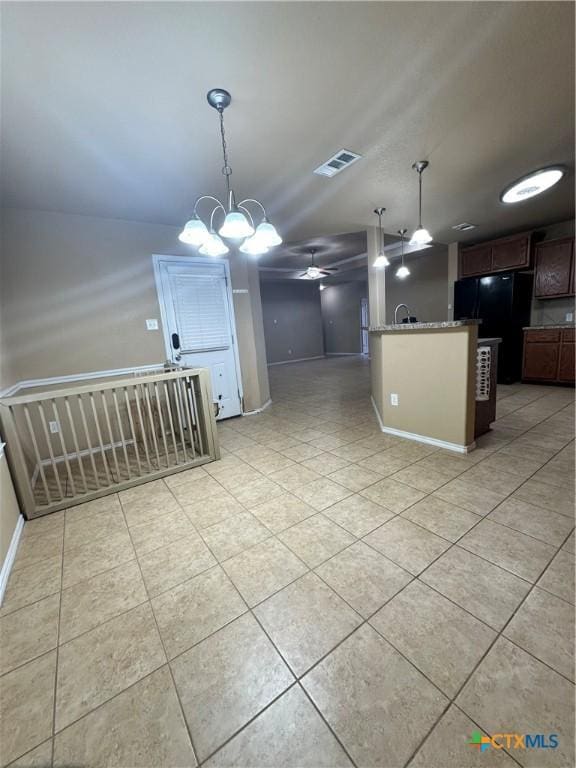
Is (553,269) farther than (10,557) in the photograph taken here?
Yes

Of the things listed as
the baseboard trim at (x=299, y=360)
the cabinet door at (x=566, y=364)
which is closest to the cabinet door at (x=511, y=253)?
the cabinet door at (x=566, y=364)

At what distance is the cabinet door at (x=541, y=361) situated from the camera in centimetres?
464

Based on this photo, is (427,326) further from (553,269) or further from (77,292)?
(553,269)

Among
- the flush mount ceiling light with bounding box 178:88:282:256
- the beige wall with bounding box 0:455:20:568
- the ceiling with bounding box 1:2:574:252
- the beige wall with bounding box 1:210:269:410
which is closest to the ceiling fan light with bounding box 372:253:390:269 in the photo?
the ceiling with bounding box 1:2:574:252

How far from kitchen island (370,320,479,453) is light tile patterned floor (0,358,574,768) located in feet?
1.41

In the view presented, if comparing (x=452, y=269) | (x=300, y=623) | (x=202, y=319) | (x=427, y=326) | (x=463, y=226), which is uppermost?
(x=463, y=226)

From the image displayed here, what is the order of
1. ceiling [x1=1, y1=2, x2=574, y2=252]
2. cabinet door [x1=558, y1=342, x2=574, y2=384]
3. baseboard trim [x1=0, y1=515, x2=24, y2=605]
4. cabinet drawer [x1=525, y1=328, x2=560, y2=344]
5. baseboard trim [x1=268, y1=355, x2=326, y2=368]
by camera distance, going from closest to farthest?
ceiling [x1=1, y1=2, x2=574, y2=252]
baseboard trim [x1=0, y1=515, x2=24, y2=605]
cabinet door [x1=558, y1=342, x2=574, y2=384]
cabinet drawer [x1=525, y1=328, x2=560, y2=344]
baseboard trim [x1=268, y1=355, x2=326, y2=368]

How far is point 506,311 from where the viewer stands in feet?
16.0

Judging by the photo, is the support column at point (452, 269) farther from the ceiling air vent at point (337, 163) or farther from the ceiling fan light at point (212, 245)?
the ceiling fan light at point (212, 245)

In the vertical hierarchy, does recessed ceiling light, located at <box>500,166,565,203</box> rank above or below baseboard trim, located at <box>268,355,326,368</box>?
above

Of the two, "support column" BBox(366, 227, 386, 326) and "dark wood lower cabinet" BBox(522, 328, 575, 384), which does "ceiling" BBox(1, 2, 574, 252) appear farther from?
"dark wood lower cabinet" BBox(522, 328, 575, 384)

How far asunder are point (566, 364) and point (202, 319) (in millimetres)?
5385

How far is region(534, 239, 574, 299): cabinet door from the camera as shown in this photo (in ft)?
14.9

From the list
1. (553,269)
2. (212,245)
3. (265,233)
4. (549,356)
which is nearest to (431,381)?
(265,233)
